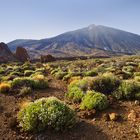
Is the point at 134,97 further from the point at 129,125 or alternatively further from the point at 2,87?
the point at 2,87

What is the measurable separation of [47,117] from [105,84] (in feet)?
17.2

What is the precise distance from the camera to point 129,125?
837cm

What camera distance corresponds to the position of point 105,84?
12.8m

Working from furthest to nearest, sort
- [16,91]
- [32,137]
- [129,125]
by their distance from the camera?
[16,91]
[129,125]
[32,137]

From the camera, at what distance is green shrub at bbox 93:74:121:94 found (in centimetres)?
1234

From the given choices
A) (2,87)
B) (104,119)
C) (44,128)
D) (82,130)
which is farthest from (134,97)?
(2,87)

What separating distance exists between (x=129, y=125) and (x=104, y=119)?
89 centimetres

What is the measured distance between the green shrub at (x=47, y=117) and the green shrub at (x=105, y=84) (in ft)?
13.1

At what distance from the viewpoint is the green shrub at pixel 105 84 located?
40.5 ft

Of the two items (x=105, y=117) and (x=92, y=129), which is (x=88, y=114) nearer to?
(x=105, y=117)

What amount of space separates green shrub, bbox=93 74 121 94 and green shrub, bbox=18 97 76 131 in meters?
3.99

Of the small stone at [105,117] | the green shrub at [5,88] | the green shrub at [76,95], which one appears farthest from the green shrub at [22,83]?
the small stone at [105,117]

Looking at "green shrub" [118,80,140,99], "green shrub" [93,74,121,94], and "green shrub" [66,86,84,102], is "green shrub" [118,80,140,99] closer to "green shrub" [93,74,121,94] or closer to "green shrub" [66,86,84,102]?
"green shrub" [93,74,121,94]

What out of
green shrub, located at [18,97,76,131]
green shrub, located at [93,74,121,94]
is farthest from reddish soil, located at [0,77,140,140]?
green shrub, located at [93,74,121,94]
